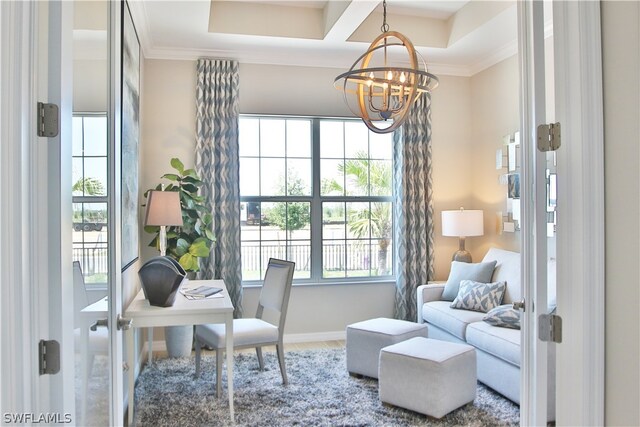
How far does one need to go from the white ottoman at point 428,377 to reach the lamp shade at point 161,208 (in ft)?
6.07

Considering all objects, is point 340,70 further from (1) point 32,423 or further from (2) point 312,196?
(1) point 32,423

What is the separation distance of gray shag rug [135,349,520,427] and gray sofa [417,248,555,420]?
0.14m

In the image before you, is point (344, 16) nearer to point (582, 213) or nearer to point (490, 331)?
point (490, 331)

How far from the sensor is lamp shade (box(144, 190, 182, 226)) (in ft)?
11.7

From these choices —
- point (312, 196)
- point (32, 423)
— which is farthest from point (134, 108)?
point (32, 423)

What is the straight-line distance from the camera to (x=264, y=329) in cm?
342

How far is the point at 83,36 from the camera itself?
147cm

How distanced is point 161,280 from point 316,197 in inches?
89.0

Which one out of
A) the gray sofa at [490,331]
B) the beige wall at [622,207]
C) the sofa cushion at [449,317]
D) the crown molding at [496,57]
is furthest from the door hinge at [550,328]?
the crown molding at [496,57]

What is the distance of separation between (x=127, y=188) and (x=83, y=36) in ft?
6.02

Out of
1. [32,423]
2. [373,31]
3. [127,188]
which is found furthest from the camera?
[373,31]

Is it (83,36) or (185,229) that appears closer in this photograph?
(83,36)

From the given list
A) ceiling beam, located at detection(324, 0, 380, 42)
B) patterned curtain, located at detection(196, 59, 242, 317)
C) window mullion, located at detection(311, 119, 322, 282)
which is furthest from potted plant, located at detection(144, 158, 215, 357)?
ceiling beam, located at detection(324, 0, 380, 42)

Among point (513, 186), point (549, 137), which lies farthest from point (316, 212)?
point (549, 137)
